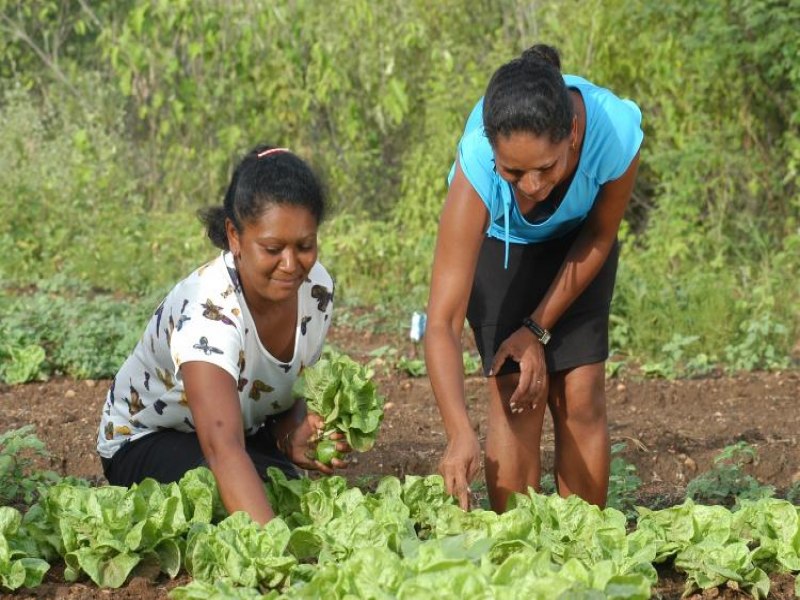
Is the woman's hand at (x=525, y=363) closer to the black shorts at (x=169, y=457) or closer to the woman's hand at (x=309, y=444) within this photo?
the woman's hand at (x=309, y=444)

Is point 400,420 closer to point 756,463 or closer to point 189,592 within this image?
point 756,463

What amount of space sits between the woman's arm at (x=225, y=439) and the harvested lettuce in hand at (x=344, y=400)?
32 centimetres

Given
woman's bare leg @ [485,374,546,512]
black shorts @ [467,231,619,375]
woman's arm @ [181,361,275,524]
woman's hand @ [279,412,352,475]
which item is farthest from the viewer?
woman's bare leg @ [485,374,546,512]

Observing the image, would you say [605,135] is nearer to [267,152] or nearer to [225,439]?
[267,152]

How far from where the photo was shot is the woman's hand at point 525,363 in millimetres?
4105

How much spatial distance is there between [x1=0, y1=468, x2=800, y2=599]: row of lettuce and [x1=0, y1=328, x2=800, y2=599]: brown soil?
1.01 meters

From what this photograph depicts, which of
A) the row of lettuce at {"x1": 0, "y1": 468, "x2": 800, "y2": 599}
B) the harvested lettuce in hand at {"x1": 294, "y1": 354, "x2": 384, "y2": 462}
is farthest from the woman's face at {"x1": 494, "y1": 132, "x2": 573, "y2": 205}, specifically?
the row of lettuce at {"x1": 0, "y1": 468, "x2": 800, "y2": 599}

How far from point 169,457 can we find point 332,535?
773 mm

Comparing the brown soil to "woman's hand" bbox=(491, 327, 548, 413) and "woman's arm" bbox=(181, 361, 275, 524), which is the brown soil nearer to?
"woman's hand" bbox=(491, 327, 548, 413)

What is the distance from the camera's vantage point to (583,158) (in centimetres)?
387

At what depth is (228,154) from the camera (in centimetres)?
1120

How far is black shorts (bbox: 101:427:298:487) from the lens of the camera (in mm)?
4164

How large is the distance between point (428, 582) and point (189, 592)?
63cm

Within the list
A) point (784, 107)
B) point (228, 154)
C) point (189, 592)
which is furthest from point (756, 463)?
point (228, 154)
